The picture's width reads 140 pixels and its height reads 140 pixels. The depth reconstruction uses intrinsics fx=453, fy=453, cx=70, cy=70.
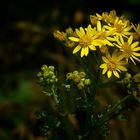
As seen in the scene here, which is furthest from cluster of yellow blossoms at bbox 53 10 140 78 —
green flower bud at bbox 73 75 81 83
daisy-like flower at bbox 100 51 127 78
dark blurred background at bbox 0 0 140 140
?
dark blurred background at bbox 0 0 140 140

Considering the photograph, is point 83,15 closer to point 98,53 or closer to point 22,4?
point 22,4

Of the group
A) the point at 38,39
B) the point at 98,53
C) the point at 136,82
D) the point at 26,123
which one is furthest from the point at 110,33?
the point at 38,39

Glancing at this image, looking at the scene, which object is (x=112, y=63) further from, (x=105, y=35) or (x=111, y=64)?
(x=105, y=35)

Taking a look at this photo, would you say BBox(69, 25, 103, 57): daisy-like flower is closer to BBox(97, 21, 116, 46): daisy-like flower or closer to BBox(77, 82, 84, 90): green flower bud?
BBox(97, 21, 116, 46): daisy-like flower

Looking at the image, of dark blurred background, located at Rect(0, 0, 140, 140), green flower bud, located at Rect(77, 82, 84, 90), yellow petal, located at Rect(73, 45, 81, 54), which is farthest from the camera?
dark blurred background, located at Rect(0, 0, 140, 140)

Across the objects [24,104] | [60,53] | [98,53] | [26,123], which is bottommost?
[98,53]

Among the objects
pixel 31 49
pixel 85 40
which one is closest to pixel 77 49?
pixel 85 40
